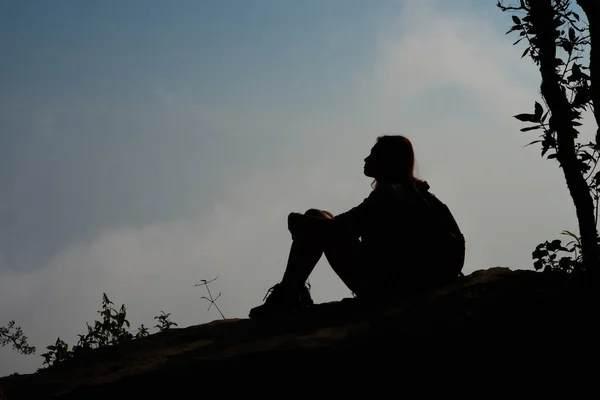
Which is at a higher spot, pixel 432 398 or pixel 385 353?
pixel 385 353

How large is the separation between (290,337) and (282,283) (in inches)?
38.3

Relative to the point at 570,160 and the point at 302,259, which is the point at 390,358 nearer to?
the point at 302,259

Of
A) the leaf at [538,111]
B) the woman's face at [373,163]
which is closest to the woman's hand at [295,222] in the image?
the woman's face at [373,163]

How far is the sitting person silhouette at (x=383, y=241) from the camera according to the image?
5223 millimetres

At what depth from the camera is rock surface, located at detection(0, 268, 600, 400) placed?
161 inches

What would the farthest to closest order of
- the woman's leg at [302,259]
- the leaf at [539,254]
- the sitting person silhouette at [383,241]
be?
the leaf at [539,254] → the woman's leg at [302,259] → the sitting person silhouette at [383,241]

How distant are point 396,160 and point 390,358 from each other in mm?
1737

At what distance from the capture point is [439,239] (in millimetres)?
5227

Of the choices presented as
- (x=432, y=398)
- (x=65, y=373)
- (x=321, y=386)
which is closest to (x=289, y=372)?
(x=321, y=386)

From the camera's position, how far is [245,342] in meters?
4.58

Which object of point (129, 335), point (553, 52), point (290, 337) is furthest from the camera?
point (129, 335)

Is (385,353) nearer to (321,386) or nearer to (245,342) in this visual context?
(321,386)

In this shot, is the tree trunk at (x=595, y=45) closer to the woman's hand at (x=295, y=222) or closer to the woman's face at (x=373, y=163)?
the woman's face at (x=373, y=163)

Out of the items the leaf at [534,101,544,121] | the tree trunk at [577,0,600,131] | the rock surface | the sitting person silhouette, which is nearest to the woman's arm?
the sitting person silhouette
